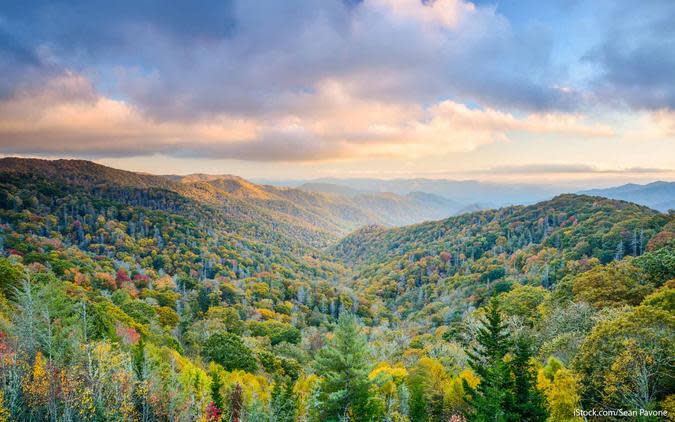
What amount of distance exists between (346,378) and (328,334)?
5520 centimetres

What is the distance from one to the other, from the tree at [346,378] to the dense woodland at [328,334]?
0.09m

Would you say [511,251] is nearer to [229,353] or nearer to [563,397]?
[229,353]

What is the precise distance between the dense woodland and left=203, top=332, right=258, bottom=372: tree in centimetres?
18

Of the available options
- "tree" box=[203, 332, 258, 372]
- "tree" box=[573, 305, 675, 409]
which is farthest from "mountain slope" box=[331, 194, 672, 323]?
"tree" box=[203, 332, 258, 372]

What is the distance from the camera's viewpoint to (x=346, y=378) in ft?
72.6

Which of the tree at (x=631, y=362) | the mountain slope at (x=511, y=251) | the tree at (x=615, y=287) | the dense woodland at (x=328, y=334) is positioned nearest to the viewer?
the tree at (x=631, y=362)

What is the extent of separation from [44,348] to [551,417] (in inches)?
1386

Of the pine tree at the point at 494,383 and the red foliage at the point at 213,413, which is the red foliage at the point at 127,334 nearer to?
the red foliage at the point at 213,413

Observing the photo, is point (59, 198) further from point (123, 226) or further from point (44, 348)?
point (44, 348)

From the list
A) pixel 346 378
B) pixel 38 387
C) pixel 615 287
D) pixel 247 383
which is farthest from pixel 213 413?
pixel 615 287

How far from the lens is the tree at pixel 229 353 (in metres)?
45.1

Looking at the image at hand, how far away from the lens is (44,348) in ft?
90.4

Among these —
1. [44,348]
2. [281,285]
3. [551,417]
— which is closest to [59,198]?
[281,285]

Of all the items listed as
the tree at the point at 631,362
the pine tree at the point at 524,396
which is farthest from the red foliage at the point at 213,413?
the tree at the point at 631,362
